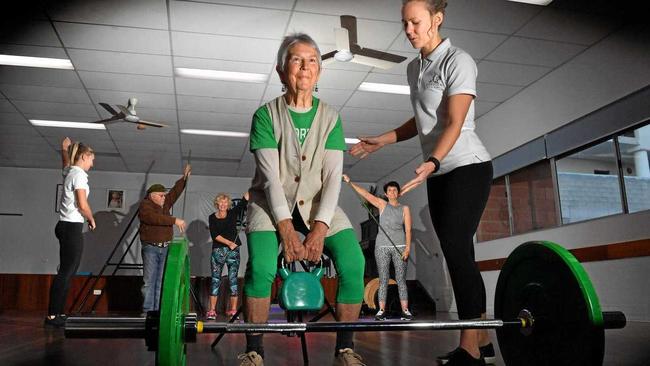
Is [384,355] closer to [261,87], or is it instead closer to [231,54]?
[231,54]

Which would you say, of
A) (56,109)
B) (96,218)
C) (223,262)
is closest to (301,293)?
(223,262)

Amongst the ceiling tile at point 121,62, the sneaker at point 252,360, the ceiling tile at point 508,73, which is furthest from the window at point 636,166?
the ceiling tile at point 121,62

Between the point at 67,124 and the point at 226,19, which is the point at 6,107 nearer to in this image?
the point at 67,124

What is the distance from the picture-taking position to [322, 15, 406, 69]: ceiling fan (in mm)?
4410

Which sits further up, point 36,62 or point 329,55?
point 36,62

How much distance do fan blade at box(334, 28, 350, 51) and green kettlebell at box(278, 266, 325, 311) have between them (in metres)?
3.18

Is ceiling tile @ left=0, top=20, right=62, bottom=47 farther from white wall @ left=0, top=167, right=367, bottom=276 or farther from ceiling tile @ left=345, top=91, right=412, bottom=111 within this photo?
white wall @ left=0, top=167, right=367, bottom=276

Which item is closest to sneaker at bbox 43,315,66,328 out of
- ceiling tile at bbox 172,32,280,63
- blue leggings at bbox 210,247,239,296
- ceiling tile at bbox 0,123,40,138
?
blue leggings at bbox 210,247,239,296

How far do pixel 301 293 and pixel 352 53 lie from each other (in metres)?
3.41

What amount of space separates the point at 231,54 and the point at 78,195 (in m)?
2.01

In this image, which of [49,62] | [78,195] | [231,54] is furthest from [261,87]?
[78,195]

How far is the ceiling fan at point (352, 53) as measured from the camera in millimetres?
4410

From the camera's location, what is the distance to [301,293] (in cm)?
166

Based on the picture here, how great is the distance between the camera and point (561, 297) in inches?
58.5
